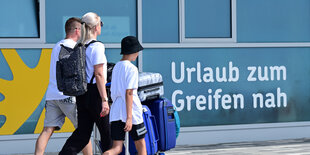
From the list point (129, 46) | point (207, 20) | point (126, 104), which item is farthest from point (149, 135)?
point (207, 20)

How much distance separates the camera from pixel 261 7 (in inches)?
388

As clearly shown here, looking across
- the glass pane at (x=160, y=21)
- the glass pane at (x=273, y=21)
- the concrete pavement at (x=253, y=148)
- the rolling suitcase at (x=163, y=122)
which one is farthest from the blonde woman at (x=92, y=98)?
the glass pane at (x=273, y=21)

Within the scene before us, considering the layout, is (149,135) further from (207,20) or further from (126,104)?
(207,20)

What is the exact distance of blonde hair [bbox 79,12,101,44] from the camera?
6.09 m

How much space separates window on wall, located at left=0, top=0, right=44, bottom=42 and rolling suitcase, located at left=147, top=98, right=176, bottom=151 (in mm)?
2707

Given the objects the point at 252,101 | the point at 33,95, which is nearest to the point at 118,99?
the point at 33,95

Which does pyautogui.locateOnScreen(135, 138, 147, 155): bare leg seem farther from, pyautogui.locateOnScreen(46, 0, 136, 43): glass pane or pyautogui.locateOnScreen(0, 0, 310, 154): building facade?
pyautogui.locateOnScreen(46, 0, 136, 43): glass pane

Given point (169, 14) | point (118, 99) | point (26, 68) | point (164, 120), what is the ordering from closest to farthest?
1. point (118, 99)
2. point (164, 120)
3. point (26, 68)
4. point (169, 14)

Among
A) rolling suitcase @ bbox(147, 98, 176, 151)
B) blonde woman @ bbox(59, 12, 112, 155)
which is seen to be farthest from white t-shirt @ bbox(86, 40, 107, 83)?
rolling suitcase @ bbox(147, 98, 176, 151)

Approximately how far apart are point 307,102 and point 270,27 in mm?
1350

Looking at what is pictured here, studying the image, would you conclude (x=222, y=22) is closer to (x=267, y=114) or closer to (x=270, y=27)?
(x=270, y=27)

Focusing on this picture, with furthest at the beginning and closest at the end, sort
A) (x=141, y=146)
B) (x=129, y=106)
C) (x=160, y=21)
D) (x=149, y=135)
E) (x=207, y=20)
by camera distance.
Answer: (x=207, y=20) < (x=160, y=21) < (x=149, y=135) < (x=141, y=146) < (x=129, y=106)

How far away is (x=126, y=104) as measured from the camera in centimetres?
577

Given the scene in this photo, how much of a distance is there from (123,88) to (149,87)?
0.94 m
